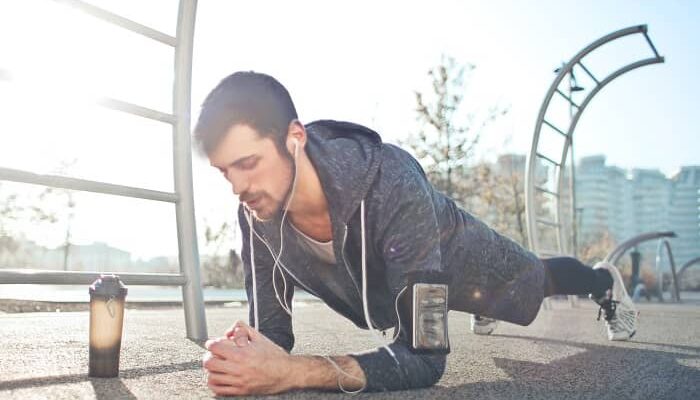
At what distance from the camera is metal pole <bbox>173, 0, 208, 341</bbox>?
2625 mm

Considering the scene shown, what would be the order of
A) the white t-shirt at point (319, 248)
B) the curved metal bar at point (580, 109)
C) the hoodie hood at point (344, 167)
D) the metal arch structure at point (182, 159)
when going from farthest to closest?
1. the curved metal bar at point (580, 109)
2. the metal arch structure at point (182, 159)
3. the white t-shirt at point (319, 248)
4. the hoodie hood at point (344, 167)

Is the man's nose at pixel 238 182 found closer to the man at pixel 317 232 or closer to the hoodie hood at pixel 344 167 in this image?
the man at pixel 317 232

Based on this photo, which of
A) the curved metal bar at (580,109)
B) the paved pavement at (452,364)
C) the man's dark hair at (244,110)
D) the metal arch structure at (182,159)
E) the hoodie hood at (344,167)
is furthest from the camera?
the curved metal bar at (580,109)

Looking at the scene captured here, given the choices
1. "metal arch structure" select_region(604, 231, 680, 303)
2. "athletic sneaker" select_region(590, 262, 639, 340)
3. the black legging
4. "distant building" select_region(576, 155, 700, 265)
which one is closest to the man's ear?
the black legging

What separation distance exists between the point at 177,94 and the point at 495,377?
4.94 feet

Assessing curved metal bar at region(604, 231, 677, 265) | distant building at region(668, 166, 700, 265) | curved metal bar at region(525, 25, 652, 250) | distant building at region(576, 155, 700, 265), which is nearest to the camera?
curved metal bar at region(525, 25, 652, 250)

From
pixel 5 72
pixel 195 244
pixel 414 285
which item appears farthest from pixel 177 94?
pixel 414 285

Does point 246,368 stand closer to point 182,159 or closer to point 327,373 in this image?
point 327,373

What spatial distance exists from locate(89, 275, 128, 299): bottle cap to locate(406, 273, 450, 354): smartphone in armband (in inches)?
26.0

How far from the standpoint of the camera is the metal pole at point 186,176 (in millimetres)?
2625

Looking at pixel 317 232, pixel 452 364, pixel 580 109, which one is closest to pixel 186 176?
pixel 317 232

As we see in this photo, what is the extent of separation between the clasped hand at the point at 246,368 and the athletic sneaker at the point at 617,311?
2325mm

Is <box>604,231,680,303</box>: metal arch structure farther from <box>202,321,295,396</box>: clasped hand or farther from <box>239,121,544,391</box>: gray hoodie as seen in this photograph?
<box>202,321,295,396</box>: clasped hand

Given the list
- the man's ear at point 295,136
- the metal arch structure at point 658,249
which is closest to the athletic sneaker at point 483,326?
the man's ear at point 295,136
